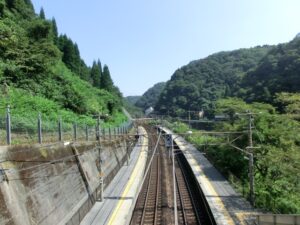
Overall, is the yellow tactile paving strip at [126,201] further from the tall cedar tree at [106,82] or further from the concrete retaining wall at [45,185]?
the tall cedar tree at [106,82]

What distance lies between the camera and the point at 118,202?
83.0ft

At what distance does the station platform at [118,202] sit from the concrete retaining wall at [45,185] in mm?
703

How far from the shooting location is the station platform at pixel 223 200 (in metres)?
21.8

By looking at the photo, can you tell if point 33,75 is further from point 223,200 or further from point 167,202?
point 223,200

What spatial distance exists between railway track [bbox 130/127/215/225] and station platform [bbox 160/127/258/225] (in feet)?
2.82

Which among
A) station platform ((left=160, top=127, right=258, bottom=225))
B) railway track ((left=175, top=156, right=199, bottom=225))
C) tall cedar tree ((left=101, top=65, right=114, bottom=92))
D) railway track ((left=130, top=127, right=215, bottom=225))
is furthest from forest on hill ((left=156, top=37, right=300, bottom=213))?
tall cedar tree ((left=101, top=65, right=114, bottom=92))

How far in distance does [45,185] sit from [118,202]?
32.7 ft

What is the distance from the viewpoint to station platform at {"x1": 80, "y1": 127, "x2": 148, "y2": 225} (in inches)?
829

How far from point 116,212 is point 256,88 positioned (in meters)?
53.1

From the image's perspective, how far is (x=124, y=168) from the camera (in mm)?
43375

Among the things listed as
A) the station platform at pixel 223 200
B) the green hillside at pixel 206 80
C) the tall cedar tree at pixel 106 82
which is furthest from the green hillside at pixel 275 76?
the tall cedar tree at pixel 106 82

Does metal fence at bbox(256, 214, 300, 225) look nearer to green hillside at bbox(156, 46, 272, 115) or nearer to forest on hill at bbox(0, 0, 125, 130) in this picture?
forest on hill at bbox(0, 0, 125, 130)

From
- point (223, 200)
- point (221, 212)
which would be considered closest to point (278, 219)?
point (221, 212)

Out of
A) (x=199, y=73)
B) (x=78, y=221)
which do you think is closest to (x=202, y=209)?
(x=78, y=221)
